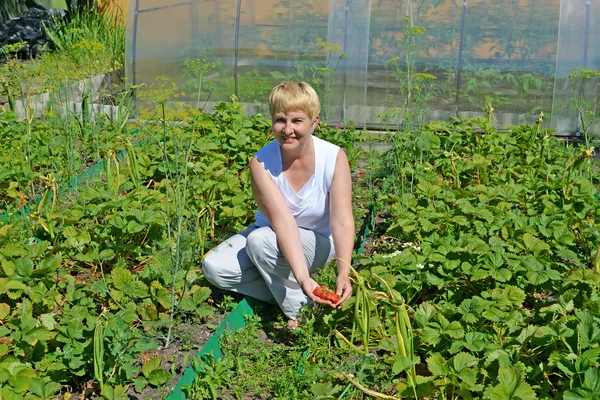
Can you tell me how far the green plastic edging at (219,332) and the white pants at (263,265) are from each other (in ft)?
0.30

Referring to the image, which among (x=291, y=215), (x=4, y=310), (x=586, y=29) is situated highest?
(x=586, y=29)

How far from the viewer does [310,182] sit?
3.27 m

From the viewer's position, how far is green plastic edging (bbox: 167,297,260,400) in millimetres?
2695

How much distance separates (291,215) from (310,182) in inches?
7.7

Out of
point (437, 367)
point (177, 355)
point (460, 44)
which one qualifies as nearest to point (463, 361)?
point (437, 367)

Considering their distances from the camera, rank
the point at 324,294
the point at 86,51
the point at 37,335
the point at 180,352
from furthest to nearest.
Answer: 1. the point at 86,51
2. the point at 180,352
3. the point at 324,294
4. the point at 37,335

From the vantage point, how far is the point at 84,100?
5625 millimetres

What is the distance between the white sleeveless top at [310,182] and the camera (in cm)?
325

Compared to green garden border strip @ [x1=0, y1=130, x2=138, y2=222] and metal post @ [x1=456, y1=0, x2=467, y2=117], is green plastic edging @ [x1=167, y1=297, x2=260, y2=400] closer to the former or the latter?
green garden border strip @ [x1=0, y1=130, x2=138, y2=222]

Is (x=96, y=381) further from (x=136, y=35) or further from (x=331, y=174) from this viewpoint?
(x=136, y=35)

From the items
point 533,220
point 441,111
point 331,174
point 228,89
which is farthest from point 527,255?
point 228,89

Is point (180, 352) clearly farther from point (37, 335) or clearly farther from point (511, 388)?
point (511, 388)

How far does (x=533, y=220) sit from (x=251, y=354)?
4.92ft

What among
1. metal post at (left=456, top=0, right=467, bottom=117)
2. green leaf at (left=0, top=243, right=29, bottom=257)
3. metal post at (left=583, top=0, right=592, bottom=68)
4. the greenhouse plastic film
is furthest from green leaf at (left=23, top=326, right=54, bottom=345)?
metal post at (left=583, top=0, right=592, bottom=68)
